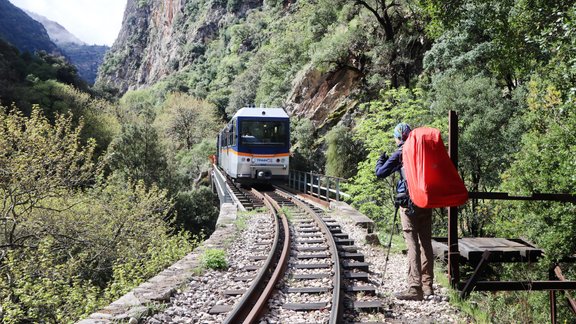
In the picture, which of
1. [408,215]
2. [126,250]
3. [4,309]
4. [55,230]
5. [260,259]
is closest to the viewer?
[408,215]

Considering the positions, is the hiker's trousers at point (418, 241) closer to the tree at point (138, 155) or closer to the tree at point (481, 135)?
the tree at point (481, 135)

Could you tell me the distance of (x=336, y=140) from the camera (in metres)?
20.1

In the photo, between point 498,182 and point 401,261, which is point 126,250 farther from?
point 498,182

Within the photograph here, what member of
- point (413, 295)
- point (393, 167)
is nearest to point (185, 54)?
point (393, 167)

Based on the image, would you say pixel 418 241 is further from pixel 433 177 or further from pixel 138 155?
pixel 138 155

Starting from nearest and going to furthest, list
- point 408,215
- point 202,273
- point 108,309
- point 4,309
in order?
1. point 108,309
2. point 408,215
3. point 202,273
4. point 4,309

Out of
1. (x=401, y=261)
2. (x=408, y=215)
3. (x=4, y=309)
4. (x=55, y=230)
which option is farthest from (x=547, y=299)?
(x=55, y=230)

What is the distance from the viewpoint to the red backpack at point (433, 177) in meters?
4.00

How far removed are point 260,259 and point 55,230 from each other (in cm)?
800

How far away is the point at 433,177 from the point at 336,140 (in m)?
16.2

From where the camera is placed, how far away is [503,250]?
171 inches

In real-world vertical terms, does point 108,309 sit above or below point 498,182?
below

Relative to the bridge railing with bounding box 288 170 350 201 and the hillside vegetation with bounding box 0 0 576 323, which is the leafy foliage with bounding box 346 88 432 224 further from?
the bridge railing with bounding box 288 170 350 201

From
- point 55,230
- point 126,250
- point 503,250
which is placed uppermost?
point 503,250
